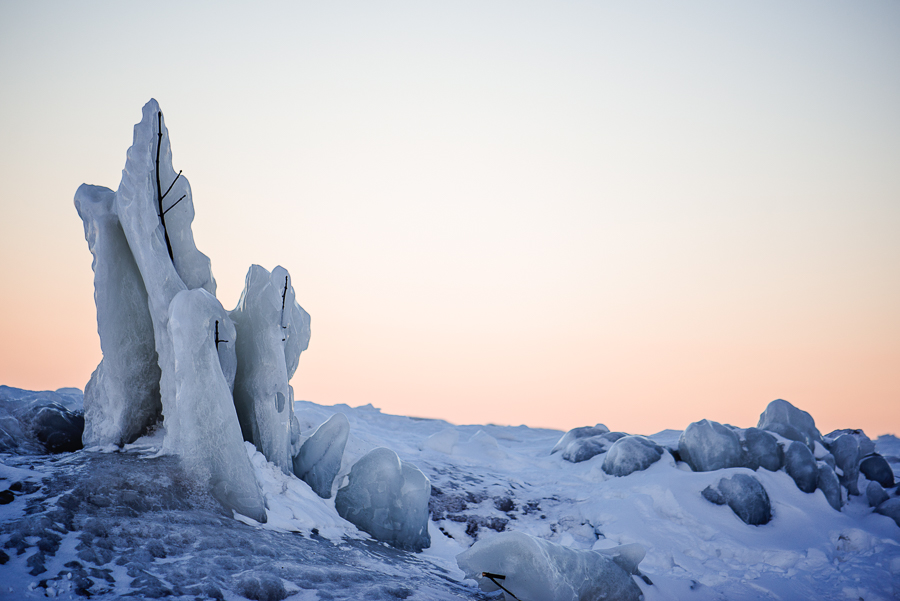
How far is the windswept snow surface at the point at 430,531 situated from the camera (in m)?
5.72

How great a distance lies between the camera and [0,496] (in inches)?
245

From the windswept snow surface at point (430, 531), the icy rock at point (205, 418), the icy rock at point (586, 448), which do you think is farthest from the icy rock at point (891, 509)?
the icy rock at point (205, 418)

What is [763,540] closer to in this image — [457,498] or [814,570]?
[814,570]

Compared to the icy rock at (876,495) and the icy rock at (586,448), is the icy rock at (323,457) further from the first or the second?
the icy rock at (876,495)

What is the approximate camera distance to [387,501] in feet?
33.9

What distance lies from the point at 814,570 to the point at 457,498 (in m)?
7.98

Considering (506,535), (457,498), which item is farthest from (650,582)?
(457,498)

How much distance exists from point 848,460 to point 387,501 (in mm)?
14579

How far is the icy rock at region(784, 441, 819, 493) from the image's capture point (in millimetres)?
15445

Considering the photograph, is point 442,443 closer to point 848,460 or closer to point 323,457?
point 323,457

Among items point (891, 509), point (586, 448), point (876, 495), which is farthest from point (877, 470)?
point (586, 448)

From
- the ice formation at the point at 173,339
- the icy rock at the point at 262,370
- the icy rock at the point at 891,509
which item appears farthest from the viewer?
the icy rock at the point at 891,509

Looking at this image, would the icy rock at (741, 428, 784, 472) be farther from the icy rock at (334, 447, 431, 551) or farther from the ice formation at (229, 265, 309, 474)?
the ice formation at (229, 265, 309, 474)

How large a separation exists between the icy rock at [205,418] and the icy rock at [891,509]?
52.1 feet
